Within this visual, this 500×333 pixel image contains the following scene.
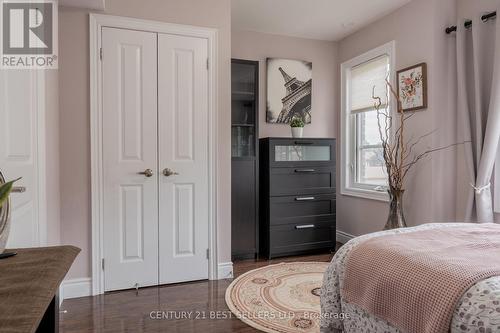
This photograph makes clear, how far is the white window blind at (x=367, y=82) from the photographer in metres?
3.53

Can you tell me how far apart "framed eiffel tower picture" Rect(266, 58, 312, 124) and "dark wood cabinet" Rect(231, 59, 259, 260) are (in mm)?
428

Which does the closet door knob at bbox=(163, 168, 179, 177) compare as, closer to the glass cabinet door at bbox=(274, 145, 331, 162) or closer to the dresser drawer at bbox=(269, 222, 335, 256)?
the glass cabinet door at bbox=(274, 145, 331, 162)

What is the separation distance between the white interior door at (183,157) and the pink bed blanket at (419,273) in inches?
62.5

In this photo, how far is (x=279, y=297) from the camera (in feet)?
8.03

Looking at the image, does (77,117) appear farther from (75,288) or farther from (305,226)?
(305,226)

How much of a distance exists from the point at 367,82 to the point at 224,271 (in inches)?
103

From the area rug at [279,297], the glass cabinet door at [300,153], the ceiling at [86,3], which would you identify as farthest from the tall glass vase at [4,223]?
the glass cabinet door at [300,153]

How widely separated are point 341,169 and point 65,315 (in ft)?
10.6

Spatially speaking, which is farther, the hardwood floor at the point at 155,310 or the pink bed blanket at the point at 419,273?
the hardwood floor at the point at 155,310

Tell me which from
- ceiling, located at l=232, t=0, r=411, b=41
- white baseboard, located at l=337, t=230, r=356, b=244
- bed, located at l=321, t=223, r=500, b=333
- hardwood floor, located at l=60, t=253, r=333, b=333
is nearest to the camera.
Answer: bed, located at l=321, t=223, r=500, b=333

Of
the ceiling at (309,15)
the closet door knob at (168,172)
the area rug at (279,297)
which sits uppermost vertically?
the ceiling at (309,15)

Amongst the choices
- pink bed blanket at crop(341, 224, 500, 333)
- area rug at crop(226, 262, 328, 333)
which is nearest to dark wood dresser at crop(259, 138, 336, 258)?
area rug at crop(226, 262, 328, 333)

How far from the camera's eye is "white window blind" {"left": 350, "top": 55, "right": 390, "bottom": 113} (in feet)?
11.6

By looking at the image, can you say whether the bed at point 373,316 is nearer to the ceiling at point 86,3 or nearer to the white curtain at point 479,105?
the white curtain at point 479,105
